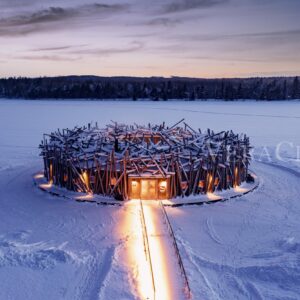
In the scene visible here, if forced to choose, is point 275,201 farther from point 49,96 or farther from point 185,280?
point 49,96

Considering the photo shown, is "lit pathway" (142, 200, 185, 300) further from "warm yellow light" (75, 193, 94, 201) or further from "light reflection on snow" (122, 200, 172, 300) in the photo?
"warm yellow light" (75, 193, 94, 201)

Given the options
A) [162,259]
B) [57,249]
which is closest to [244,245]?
[162,259]

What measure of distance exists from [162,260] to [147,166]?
715cm

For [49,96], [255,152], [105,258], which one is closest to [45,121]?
[255,152]

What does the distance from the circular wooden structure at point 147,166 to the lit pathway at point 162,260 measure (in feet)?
6.92

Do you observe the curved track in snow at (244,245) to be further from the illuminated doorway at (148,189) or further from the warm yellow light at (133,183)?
the warm yellow light at (133,183)

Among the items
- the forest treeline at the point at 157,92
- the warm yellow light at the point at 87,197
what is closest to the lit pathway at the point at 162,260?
the warm yellow light at the point at 87,197

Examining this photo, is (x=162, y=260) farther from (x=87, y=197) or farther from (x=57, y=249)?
(x=87, y=197)

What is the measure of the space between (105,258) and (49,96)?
115550 millimetres

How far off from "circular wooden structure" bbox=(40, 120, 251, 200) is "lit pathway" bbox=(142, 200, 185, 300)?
211 centimetres

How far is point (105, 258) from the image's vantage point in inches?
516

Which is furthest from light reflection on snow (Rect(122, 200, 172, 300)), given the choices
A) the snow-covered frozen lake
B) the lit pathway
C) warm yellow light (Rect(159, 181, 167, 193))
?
warm yellow light (Rect(159, 181, 167, 193))

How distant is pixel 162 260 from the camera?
12.7 meters

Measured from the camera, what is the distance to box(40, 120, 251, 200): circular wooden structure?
62.2ft
